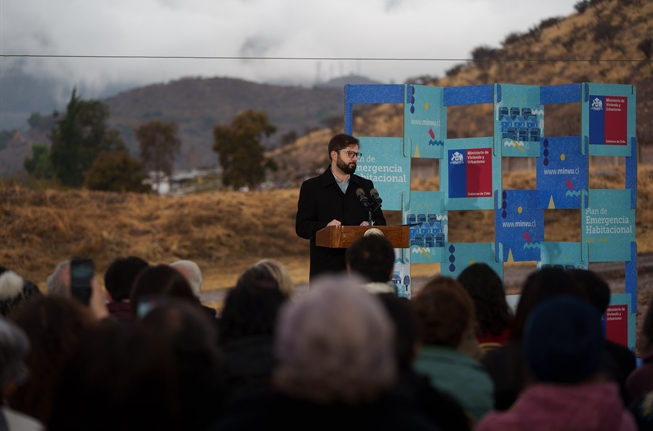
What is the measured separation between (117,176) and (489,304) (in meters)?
38.0

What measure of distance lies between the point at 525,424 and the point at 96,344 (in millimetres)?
1376

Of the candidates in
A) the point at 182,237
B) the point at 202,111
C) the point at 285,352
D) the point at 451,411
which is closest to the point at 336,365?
the point at 285,352

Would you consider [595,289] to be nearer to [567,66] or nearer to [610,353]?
[610,353]

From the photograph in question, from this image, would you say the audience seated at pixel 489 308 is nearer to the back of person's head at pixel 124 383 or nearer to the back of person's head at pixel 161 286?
the back of person's head at pixel 161 286

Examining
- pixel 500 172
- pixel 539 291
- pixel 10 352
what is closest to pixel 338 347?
pixel 10 352

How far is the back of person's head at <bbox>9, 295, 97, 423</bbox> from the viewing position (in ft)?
9.42

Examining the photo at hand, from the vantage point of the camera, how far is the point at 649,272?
18766 millimetres

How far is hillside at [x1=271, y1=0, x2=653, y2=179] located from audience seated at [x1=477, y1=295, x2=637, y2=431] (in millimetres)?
27612

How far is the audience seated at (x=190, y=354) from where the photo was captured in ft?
8.48

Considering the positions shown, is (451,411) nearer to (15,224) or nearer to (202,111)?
(15,224)

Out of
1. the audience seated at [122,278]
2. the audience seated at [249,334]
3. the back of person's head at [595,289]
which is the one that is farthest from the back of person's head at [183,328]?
the back of person's head at [595,289]

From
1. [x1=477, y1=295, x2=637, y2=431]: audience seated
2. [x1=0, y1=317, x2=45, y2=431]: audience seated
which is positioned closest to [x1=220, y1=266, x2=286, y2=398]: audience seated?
[x1=0, y1=317, x2=45, y2=431]: audience seated

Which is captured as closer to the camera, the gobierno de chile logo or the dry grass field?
the gobierno de chile logo

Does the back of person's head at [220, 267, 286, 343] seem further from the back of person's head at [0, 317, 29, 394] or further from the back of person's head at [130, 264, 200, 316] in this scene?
the back of person's head at [0, 317, 29, 394]
